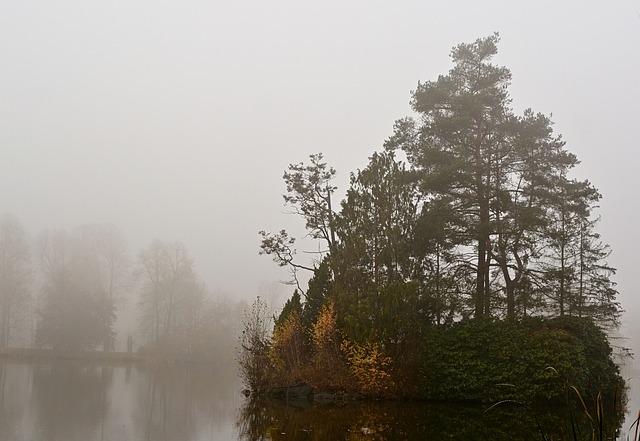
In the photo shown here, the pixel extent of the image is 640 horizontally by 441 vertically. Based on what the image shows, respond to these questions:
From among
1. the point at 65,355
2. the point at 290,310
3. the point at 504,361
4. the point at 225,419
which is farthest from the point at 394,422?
the point at 65,355

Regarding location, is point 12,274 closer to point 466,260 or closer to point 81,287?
point 81,287

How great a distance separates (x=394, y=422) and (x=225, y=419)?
5040mm

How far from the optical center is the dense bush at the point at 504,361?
2102 centimetres

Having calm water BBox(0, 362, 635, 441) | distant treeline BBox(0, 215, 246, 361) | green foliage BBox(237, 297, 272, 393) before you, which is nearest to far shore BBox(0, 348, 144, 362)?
distant treeline BBox(0, 215, 246, 361)

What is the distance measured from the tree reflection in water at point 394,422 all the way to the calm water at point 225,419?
0.08 feet

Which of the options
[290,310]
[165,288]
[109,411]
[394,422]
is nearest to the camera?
[394,422]

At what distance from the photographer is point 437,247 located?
2584cm

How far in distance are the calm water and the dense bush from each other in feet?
3.84

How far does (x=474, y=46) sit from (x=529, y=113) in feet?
16.3

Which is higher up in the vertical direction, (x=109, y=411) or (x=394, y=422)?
(x=394, y=422)

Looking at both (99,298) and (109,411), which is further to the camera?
(99,298)

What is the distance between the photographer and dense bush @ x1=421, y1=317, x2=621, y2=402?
21.0 meters

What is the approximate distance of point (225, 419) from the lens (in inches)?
650

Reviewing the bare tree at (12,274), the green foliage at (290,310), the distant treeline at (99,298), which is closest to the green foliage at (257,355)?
the green foliage at (290,310)
